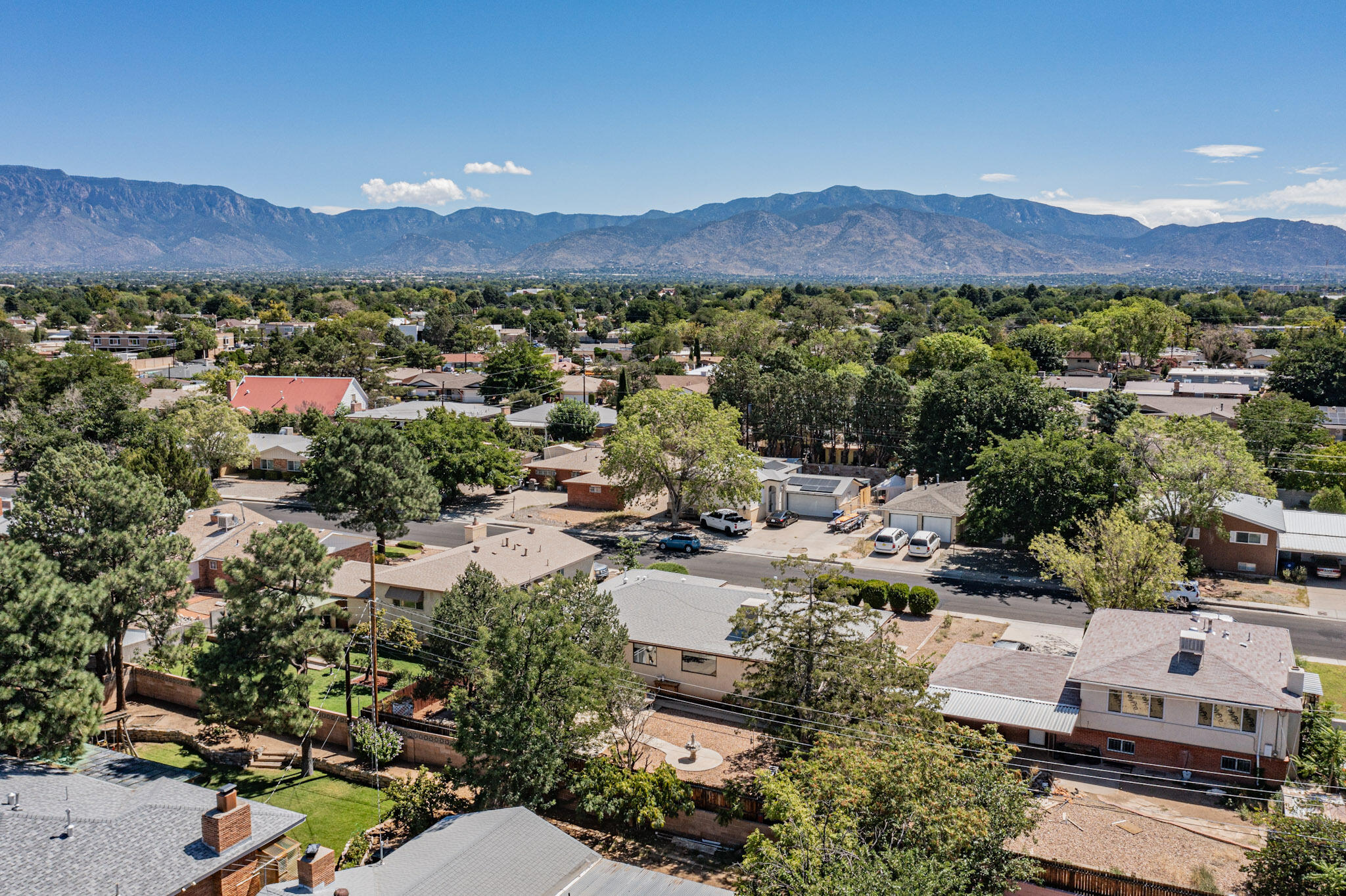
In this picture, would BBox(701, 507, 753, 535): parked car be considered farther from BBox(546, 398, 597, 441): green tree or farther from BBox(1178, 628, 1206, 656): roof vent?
BBox(1178, 628, 1206, 656): roof vent

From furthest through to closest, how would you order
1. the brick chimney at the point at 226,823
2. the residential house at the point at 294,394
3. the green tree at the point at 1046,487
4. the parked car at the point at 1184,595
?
the residential house at the point at 294,394
the green tree at the point at 1046,487
the parked car at the point at 1184,595
the brick chimney at the point at 226,823

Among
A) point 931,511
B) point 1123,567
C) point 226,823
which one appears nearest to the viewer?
point 226,823

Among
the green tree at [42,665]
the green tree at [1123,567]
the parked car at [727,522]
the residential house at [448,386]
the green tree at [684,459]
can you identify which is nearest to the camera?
the green tree at [42,665]

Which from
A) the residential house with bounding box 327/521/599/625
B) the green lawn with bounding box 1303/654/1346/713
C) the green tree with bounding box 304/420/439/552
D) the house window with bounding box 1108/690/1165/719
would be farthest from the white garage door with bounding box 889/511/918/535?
the house window with bounding box 1108/690/1165/719

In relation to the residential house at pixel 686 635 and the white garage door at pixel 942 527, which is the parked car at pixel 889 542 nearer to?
the white garage door at pixel 942 527

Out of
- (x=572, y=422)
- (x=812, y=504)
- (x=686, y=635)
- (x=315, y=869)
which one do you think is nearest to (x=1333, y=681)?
(x=686, y=635)

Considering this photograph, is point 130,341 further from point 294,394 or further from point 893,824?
A: point 893,824

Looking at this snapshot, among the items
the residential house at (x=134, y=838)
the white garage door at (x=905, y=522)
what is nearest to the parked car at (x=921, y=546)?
the white garage door at (x=905, y=522)
